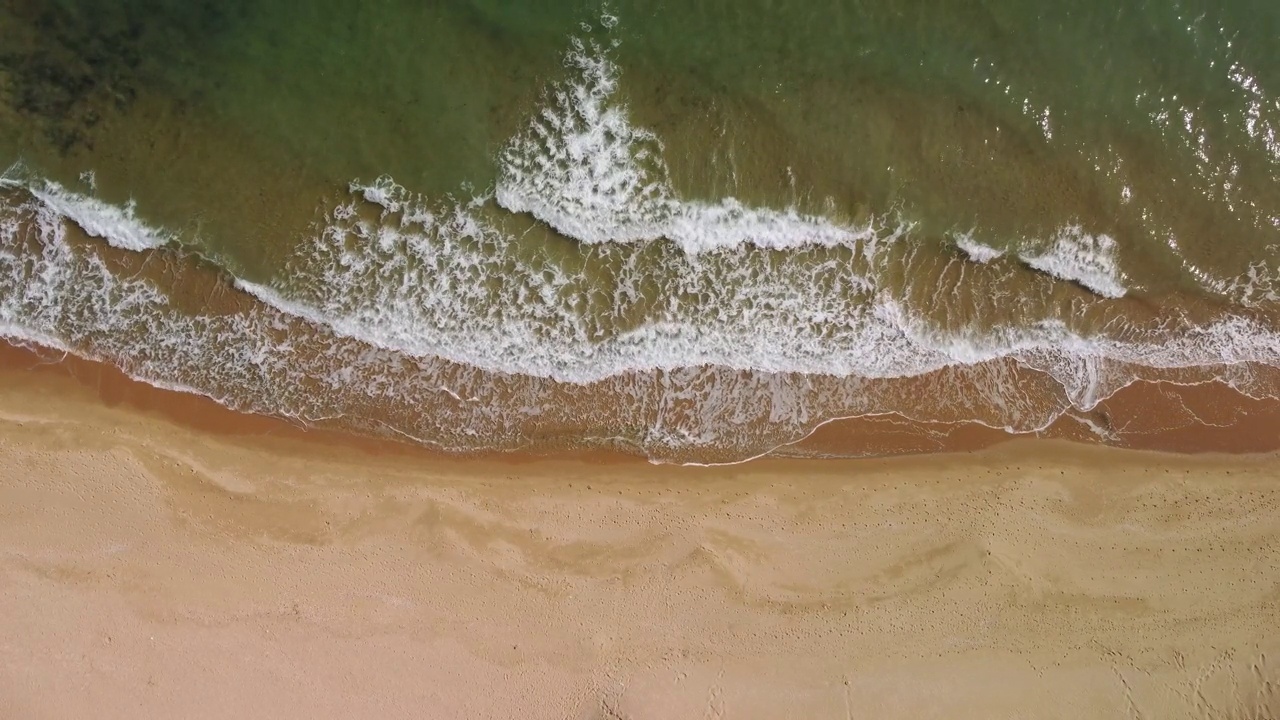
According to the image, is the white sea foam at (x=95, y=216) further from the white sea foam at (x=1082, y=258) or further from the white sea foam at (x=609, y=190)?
the white sea foam at (x=1082, y=258)

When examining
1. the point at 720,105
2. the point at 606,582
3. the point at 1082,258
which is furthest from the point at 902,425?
the point at 720,105

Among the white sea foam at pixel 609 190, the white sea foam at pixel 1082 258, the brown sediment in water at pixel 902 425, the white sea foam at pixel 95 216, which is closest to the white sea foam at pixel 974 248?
the white sea foam at pixel 1082 258

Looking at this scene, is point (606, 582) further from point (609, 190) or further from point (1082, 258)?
point (1082, 258)

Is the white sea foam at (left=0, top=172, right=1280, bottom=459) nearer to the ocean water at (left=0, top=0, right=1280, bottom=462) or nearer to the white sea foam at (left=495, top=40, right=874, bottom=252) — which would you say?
the ocean water at (left=0, top=0, right=1280, bottom=462)

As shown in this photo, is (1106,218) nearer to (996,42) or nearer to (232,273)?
(996,42)

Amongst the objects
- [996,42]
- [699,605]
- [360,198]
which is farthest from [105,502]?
[996,42]
